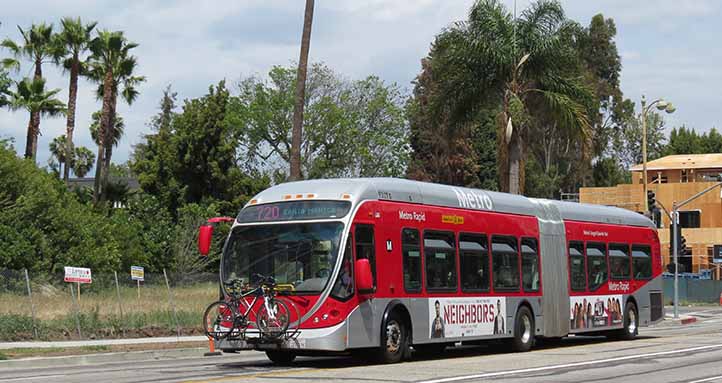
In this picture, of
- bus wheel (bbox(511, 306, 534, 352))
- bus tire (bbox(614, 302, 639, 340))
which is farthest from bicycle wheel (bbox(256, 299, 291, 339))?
bus tire (bbox(614, 302, 639, 340))

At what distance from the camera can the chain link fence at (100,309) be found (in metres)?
27.6

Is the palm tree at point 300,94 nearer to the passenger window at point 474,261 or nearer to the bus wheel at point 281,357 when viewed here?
the passenger window at point 474,261

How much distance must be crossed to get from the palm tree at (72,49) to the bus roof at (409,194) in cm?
3852

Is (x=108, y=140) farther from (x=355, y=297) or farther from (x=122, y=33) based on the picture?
(x=355, y=297)

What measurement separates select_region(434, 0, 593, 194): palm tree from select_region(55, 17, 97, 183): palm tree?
2726 centimetres

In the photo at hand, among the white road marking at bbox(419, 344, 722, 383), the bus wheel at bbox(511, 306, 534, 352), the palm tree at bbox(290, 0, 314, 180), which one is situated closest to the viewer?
the white road marking at bbox(419, 344, 722, 383)

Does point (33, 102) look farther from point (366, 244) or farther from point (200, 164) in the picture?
point (366, 244)

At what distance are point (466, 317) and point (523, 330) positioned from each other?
273cm

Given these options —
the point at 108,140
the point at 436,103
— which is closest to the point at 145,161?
the point at 108,140

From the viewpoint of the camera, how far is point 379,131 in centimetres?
7944

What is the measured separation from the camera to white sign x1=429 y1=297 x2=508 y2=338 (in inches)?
817

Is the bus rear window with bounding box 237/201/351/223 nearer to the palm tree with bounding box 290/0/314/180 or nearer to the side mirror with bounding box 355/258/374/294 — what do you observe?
the side mirror with bounding box 355/258/374/294

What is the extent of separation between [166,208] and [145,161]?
4004 millimetres

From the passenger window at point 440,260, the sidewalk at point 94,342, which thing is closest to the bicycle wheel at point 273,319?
the passenger window at point 440,260
